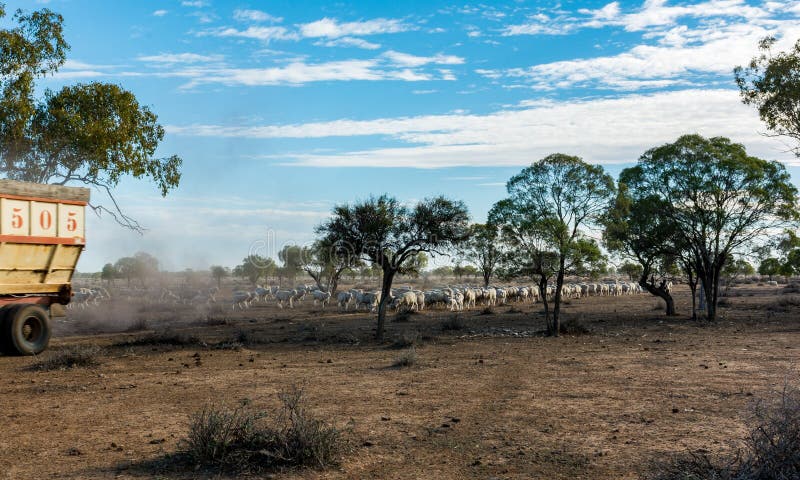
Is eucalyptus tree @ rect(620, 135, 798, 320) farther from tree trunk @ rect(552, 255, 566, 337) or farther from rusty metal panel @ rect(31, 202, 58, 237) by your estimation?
rusty metal panel @ rect(31, 202, 58, 237)

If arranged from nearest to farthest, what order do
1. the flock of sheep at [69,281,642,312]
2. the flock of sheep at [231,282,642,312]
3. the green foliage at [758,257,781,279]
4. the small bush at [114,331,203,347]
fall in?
1. the small bush at [114,331,203,347]
2. the green foliage at [758,257,781,279]
3. the flock of sheep at [231,282,642,312]
4. the flock of sheep at [69,281,642,312]

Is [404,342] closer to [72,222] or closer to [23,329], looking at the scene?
[72,222]

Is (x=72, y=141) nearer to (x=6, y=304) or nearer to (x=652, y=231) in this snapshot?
(x=6, y=304)

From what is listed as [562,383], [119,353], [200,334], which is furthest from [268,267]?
[562,383]

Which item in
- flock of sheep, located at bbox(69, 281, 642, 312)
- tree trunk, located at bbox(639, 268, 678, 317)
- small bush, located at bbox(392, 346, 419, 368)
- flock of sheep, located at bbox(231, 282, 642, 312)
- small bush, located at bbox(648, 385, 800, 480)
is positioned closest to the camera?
small bush, located at bbox(648, 385, 800, 480)

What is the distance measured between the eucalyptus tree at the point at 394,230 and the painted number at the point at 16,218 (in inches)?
407

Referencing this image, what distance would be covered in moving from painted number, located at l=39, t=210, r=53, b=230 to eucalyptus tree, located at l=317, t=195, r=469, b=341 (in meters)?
9.48

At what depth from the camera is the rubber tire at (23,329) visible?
16.4 metres

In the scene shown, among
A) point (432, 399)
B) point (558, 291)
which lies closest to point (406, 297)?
point (558, 291)

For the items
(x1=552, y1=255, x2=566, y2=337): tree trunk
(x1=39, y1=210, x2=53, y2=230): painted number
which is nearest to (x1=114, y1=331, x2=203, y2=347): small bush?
(x1=39, y1=210, x2=53, y2=230): painted number

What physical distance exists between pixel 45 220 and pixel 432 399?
1216cm

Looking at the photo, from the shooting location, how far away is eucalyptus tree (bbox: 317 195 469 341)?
22984 millimetres

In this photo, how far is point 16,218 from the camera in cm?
1606

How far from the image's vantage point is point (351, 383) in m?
13.3
